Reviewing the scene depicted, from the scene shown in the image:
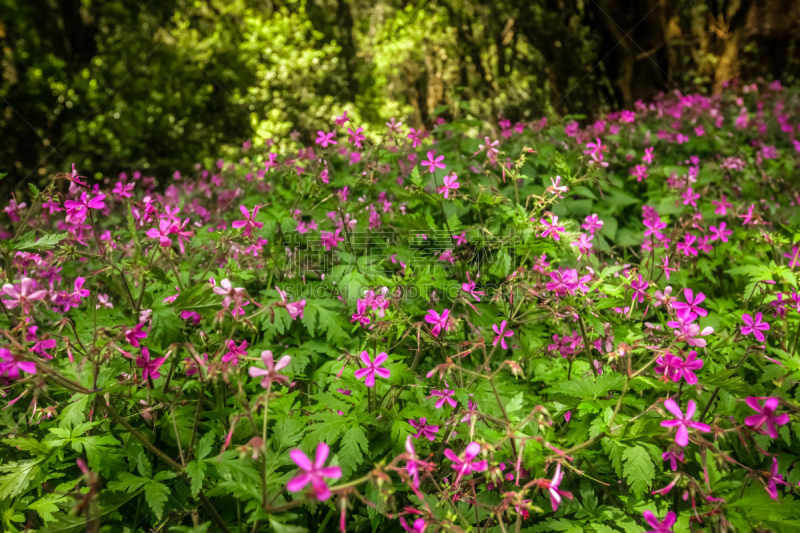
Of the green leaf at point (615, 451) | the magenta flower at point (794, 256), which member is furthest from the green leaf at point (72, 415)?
the magenta flower at point (794, 256)

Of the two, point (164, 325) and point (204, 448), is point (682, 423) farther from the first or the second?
point (164, 325)

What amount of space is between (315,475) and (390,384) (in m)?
0.92

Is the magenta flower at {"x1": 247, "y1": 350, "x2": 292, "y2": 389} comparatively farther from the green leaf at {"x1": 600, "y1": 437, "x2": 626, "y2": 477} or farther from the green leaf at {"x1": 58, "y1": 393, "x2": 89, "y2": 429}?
the green leaf at {"x1": 600, "y1": 437, "x2": 626, "y2": 477}

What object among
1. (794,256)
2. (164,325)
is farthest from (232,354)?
(794,256)

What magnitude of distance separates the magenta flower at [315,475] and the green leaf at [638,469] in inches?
44.1

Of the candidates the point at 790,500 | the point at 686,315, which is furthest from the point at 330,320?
the point at 790,500

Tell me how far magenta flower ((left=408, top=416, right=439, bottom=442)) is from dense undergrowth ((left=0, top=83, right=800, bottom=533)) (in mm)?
12

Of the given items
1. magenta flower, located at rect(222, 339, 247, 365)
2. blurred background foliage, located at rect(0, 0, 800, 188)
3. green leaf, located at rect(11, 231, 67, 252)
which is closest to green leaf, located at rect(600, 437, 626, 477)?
magenta flower, located at rect(222, 339, 247, 365)

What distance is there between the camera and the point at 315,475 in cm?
115

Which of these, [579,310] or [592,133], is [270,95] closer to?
[592,133]

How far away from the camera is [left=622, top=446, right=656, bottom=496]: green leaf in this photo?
5.49ft

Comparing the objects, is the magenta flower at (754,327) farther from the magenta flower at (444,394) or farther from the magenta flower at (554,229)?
the magenta flower at (444,394)

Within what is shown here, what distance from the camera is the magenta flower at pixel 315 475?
3.67ft

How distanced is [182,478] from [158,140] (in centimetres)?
1226
